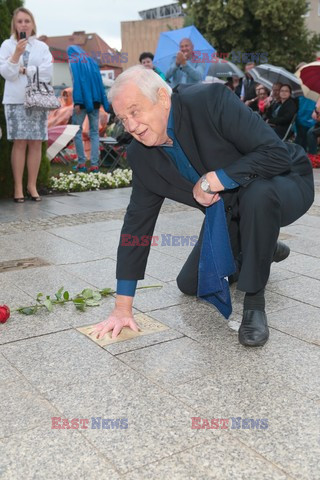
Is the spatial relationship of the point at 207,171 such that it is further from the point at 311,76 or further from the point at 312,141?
the point at 312,141

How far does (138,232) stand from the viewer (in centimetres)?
327

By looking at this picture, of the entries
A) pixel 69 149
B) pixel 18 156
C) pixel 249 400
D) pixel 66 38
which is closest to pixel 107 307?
pixel 249 400

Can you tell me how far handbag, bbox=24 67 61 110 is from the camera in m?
7.38

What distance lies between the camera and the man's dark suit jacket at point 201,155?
2.89m

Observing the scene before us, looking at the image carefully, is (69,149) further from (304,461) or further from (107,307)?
(304,461)

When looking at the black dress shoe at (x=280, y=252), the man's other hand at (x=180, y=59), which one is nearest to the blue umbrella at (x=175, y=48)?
the man's other hand at (x=180, y=59)

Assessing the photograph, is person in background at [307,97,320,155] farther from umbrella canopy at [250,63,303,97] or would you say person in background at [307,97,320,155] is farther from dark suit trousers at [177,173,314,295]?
dark suit trousers at [177,173,314,295]

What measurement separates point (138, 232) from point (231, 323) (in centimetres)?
74

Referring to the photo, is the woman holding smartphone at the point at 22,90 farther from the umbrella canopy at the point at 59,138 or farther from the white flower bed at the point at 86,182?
the umbrella canopy at the point at 59,138

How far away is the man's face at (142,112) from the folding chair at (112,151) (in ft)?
27.2

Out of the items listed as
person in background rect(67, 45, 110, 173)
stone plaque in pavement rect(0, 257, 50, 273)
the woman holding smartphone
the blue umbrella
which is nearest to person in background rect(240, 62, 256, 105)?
the blue umbrella

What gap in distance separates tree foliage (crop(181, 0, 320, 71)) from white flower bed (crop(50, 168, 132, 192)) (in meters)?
26.0

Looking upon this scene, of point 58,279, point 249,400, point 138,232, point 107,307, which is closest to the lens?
point 249,400

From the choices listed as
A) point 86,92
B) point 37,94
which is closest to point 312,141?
point 86,92
